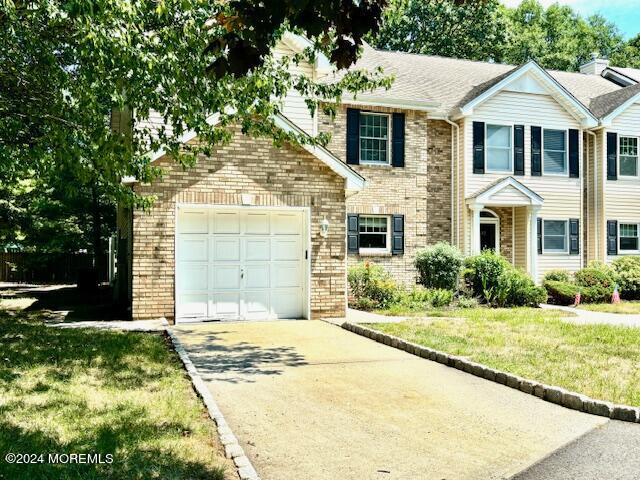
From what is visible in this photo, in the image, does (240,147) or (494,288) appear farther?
(494,288)

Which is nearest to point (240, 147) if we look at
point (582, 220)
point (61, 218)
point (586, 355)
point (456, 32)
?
point (586, 355)

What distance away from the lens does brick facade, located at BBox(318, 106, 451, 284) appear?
750 inches

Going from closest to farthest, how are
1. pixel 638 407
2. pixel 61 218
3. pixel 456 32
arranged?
pixel 638 407 → pixel 61 218 → pixel 456 32

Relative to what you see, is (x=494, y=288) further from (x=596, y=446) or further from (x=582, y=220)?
(x=596, y=446)

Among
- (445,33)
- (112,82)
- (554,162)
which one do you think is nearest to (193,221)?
(112,82)

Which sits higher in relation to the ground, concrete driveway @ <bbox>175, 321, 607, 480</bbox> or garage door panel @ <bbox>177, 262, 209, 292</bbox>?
garage door panel @ <bbox>177, 262, 209, 292</bbox>

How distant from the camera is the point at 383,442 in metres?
5.43

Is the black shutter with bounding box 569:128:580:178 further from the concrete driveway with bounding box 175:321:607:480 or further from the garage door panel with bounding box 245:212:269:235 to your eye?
the concrete driveway with bounding box 175:321:607:480

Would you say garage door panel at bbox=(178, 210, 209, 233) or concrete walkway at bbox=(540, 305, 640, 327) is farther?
concrete walkway at bbox=(540, 305, 640, 327)

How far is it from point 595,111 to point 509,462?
21431mm

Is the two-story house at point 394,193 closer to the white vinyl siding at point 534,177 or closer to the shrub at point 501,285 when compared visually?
the white vinyl siding at point 534,177

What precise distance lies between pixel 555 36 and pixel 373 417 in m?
46.4

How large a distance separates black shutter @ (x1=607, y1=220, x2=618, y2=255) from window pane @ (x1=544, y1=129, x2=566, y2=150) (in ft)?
11.2

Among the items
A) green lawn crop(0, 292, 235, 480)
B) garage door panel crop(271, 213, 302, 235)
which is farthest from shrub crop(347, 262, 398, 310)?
green lawn crop(0, 292, 235, 480)
